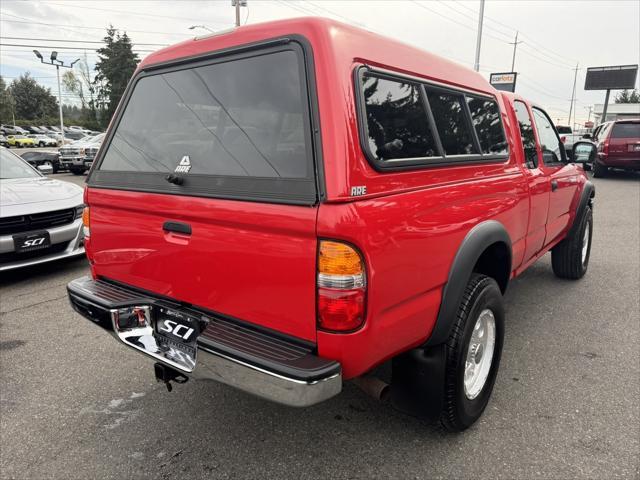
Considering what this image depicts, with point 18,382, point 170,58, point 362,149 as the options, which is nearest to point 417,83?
point 362,149

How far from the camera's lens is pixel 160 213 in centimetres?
222

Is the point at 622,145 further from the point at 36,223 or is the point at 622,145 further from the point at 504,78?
the point at 504,78

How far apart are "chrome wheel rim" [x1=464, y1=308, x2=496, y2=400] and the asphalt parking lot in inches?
8.8

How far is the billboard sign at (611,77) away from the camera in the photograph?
1770 inches

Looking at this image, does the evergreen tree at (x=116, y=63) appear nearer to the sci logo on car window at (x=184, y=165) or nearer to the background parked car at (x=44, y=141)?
the background parked car at (x=44, y=141)

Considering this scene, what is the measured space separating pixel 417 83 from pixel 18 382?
305 centimetres

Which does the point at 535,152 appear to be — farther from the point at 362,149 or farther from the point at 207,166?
the point at 207,166

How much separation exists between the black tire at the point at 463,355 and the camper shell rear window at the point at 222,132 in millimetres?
Result: 1070

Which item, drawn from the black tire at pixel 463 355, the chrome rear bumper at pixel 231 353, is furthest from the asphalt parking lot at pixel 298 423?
the chrome rear bumper at pixel 231 353

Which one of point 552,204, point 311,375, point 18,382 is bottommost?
point 18,382

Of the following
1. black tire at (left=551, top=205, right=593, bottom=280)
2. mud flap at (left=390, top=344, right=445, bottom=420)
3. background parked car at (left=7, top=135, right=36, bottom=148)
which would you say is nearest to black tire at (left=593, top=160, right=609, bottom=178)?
black tire at (left=551, top=205, right=593, bottom=280)

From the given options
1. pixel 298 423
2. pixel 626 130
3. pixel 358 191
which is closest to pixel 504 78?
pixel 626 130

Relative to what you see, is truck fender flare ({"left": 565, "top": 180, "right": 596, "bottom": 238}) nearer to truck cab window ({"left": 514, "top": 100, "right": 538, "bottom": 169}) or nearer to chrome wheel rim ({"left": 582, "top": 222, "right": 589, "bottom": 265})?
chrome wheel rim ({"left": 582, "top": 222, "right": 589, "bottom": 265})

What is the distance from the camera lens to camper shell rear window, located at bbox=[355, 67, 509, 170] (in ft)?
6.29
